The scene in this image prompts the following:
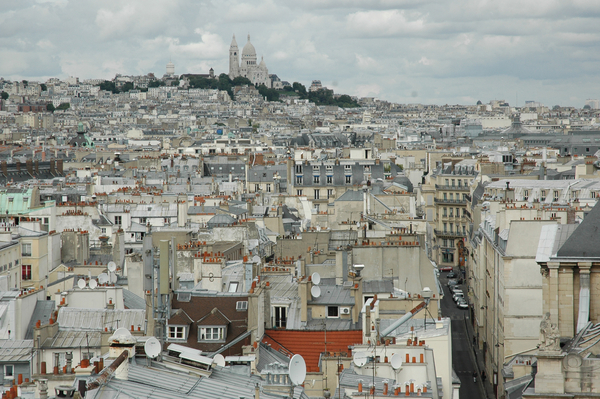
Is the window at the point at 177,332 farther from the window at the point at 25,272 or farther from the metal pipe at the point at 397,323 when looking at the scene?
the window at the point at 25,272

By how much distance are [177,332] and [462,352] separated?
23.5 metres

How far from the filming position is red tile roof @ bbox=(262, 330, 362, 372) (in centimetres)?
2445

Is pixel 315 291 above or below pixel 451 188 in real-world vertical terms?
below

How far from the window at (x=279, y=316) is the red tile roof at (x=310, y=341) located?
0.46 meters

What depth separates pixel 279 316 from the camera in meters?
25.6

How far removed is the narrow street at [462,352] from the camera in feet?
123

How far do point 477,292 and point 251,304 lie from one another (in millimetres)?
24601

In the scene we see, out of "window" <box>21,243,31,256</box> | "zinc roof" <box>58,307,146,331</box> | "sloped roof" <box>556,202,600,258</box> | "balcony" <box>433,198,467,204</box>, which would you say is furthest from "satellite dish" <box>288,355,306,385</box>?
"balcony" <box>433,198,467,204</box>

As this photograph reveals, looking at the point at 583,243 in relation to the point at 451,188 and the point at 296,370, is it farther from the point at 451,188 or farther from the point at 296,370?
the point at 451,188

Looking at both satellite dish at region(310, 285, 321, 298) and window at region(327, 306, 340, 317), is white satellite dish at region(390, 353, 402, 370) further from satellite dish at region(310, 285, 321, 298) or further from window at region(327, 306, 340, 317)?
satellite dish at region(310, 285, 321, 298)

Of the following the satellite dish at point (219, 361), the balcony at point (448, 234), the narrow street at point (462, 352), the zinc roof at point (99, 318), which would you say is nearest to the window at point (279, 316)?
the zinc roof at point (99, 318)

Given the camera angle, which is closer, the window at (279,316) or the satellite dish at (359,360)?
the satellite dish at (359,360)

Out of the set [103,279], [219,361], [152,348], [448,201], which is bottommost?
[219,361]

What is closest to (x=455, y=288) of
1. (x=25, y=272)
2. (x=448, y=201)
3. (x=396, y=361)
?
(x=448, y=201)
